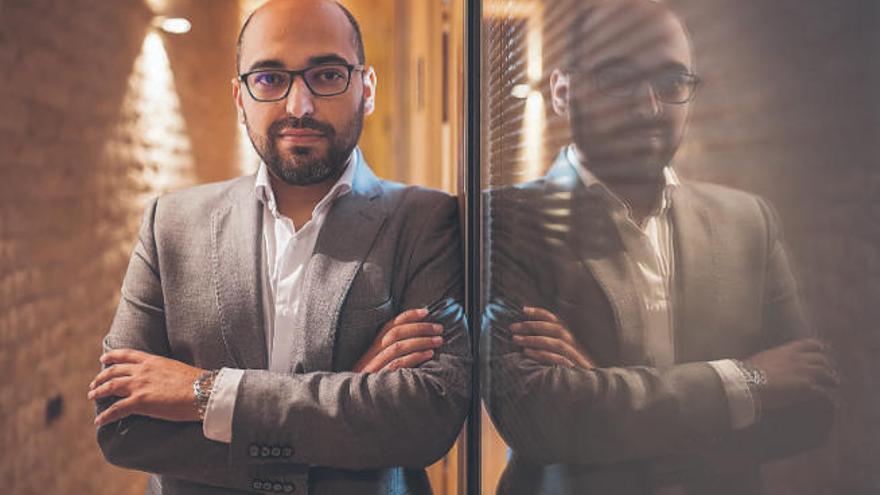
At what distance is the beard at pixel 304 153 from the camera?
1.34 meters

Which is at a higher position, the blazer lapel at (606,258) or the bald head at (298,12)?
the bald head at (298,12)

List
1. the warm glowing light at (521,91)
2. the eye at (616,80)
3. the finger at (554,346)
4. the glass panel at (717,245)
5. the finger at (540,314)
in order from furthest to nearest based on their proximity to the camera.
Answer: the warm glowing light at (521,91) < the finger at (540,314) < the finger at (554,346) < the eye at (616,80) < the glass panel at (717,245)

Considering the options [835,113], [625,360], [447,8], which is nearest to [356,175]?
[447,8]

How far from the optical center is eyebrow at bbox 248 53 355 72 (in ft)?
4.34

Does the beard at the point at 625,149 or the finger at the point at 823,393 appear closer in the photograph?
the finger at the point at 823,393

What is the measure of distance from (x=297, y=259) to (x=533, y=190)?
0.51m

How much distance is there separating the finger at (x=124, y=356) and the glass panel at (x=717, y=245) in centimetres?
76

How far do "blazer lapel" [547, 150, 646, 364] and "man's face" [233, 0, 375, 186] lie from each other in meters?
0.65

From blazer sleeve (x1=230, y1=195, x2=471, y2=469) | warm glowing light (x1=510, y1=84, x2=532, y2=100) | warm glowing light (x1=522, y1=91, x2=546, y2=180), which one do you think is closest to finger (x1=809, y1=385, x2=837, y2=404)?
warm glowing light (x1=522, y1=91, x2=546, y2=180)

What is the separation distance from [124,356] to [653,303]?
3.34 feet

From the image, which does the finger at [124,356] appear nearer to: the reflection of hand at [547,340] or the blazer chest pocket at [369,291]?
the blazer chest pocket at [369,291]

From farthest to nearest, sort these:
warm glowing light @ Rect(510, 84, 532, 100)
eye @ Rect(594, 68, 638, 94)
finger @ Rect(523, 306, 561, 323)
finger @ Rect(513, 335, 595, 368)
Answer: warm glowing light @ Rect(510, 84, 532, 100) < finger @ Rect(523, 306, 561, 323) < finger @ Rect(513, 335, 595, 368) < eye @ Rect(594, 68, 638, 94)

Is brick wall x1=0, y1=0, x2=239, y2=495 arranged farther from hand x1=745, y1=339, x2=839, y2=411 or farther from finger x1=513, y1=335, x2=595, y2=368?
hand x1=745, y1=339, x2=839, y2=411

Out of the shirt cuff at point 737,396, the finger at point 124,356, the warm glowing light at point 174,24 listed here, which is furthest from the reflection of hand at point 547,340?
the warm glowing light at point 174,24
